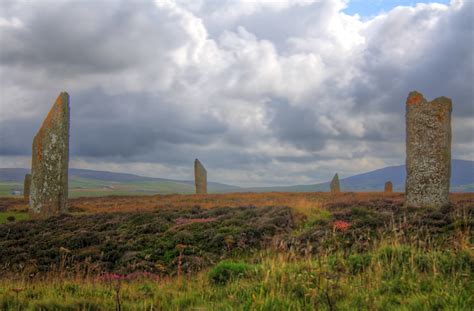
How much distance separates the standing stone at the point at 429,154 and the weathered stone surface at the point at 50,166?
1805 cm

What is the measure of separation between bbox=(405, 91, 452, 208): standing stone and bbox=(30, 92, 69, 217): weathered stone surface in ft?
59.2

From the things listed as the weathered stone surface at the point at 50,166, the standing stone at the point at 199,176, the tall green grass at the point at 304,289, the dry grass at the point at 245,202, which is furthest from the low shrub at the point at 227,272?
the standing stone at the point at 199,176

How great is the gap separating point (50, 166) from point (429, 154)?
19.3 metres

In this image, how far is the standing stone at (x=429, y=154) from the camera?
60.8 ft

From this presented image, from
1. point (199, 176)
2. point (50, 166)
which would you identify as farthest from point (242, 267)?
point (199, 176)

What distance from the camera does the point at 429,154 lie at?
18.7 metres

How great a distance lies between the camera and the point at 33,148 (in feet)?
74.4

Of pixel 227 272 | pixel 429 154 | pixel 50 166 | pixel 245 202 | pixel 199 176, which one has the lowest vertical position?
pixel 227 272

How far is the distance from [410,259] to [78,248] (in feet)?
37.1

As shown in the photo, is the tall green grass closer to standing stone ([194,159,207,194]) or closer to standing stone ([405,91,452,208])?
standing stone ([405,91,452,208])

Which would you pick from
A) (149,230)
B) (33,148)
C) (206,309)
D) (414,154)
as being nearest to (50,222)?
(33,148)

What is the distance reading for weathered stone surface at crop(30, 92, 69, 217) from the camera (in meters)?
22.0

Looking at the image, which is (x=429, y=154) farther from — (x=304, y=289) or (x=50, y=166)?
(x=50, y=166)

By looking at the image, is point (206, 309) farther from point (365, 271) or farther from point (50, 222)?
point (50, 222)
